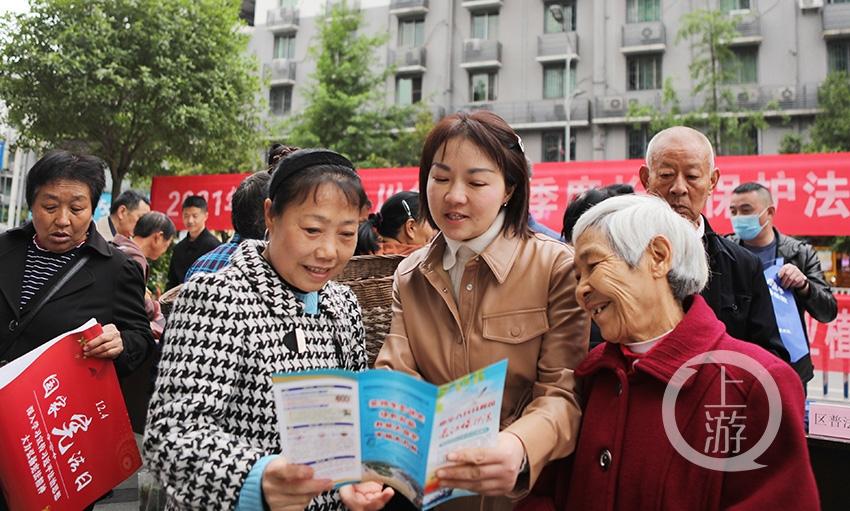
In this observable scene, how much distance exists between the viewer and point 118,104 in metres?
10.6

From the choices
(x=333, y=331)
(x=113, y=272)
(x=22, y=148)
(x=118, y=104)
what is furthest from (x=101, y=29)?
(x=333, y=331)

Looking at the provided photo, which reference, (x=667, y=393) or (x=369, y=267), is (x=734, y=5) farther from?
(x=667, y=393)

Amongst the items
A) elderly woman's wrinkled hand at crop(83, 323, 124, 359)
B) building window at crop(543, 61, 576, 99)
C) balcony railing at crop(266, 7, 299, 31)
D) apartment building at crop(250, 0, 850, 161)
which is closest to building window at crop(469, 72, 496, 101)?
apartment building at crop(250, 0, 850, 161)

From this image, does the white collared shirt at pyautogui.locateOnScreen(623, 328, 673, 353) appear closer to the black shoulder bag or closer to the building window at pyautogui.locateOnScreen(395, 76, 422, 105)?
the black shoulder bag

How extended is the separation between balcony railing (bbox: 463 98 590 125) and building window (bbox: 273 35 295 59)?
8143 mm

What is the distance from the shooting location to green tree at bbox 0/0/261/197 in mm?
10070

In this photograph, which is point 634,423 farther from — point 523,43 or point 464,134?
point 523,43

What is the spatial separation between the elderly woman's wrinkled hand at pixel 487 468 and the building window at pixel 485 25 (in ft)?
77.2

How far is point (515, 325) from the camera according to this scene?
1609 mm

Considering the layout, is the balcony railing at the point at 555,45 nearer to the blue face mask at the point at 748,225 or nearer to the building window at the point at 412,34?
the building window at the point at 412,34

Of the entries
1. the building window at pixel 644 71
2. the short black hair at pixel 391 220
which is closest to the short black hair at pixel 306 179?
the short black hair at pixel 391 220

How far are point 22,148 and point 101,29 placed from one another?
2744mm

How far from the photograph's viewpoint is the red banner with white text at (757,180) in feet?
21.1

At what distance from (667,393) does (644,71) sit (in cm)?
2199
